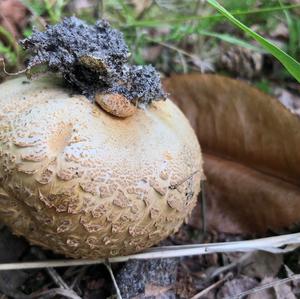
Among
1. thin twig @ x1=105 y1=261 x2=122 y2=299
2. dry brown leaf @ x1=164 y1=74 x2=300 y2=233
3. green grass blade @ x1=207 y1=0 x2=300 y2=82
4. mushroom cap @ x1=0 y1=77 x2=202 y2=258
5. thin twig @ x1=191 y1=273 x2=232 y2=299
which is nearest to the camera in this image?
mushroom cap @ x1=0 y1=77 x2=202 y2=258

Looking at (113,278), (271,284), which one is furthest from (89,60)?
(271,284)

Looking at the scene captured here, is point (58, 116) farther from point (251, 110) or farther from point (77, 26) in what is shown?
point (251, 110)

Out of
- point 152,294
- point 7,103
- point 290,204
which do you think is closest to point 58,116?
point 7,103

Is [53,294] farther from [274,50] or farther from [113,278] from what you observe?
[274,50]

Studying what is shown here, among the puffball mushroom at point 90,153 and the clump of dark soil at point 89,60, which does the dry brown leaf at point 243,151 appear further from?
the clump of dark soil at point 89,60

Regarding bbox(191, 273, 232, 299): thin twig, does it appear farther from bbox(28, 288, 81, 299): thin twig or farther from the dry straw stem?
bbox(28, 288, 81, 299): thin twig

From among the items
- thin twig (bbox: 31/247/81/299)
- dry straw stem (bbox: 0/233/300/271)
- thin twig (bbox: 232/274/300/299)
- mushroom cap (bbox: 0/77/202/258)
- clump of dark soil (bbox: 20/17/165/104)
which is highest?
clump of dark soil (bbox: 20/17/165/104)

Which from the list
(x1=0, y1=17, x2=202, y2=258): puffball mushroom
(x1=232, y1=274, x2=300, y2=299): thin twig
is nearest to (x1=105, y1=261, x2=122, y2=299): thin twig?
(x1=0, y1=17, x2=202, y2=258): puffball mushroom
